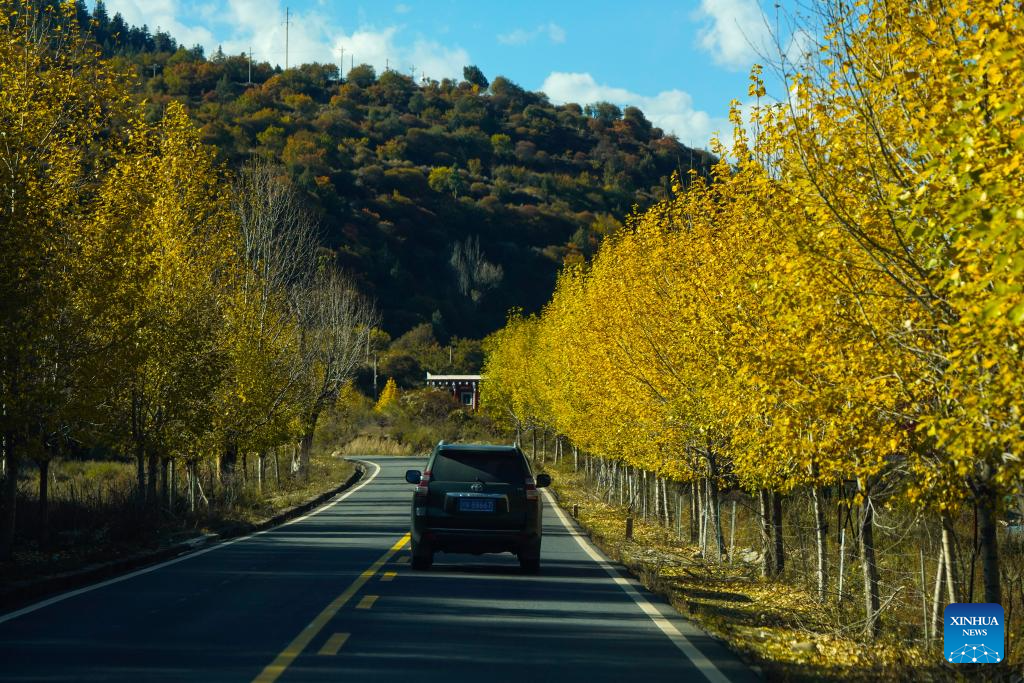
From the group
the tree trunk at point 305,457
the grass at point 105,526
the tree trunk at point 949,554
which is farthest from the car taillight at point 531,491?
the tree trunk at point 305,457

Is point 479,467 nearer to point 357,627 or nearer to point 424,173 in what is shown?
point 357,627

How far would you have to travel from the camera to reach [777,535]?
63.7 feet

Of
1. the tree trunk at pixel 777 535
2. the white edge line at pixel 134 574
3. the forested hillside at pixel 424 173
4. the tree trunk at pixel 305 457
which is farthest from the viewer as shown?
the forested hillside at pixel 424 173

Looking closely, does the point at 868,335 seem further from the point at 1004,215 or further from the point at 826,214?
the point at 1004,215

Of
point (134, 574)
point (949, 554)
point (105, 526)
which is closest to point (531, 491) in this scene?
point (134, 574)

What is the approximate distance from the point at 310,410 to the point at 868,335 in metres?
37.3

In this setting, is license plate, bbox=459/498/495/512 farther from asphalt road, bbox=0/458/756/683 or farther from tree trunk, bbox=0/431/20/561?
tree trunk, bbox=0/431/20/561

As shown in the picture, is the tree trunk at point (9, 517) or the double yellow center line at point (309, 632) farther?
the tree trunk at point (9, 517)

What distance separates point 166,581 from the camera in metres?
15.3

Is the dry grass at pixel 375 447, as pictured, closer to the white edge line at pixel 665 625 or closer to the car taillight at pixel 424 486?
the white edge line at pixel 665 625

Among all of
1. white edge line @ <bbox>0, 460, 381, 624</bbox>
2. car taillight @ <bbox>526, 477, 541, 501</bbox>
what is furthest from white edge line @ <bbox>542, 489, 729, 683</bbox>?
white edge line @ <bbox>0, 460, 381, 624</bbox>

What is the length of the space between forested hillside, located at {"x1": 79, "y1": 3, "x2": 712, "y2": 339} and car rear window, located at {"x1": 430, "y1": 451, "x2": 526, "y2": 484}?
8188 centimetres

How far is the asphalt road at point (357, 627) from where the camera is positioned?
29.5 ft

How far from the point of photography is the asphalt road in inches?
354
